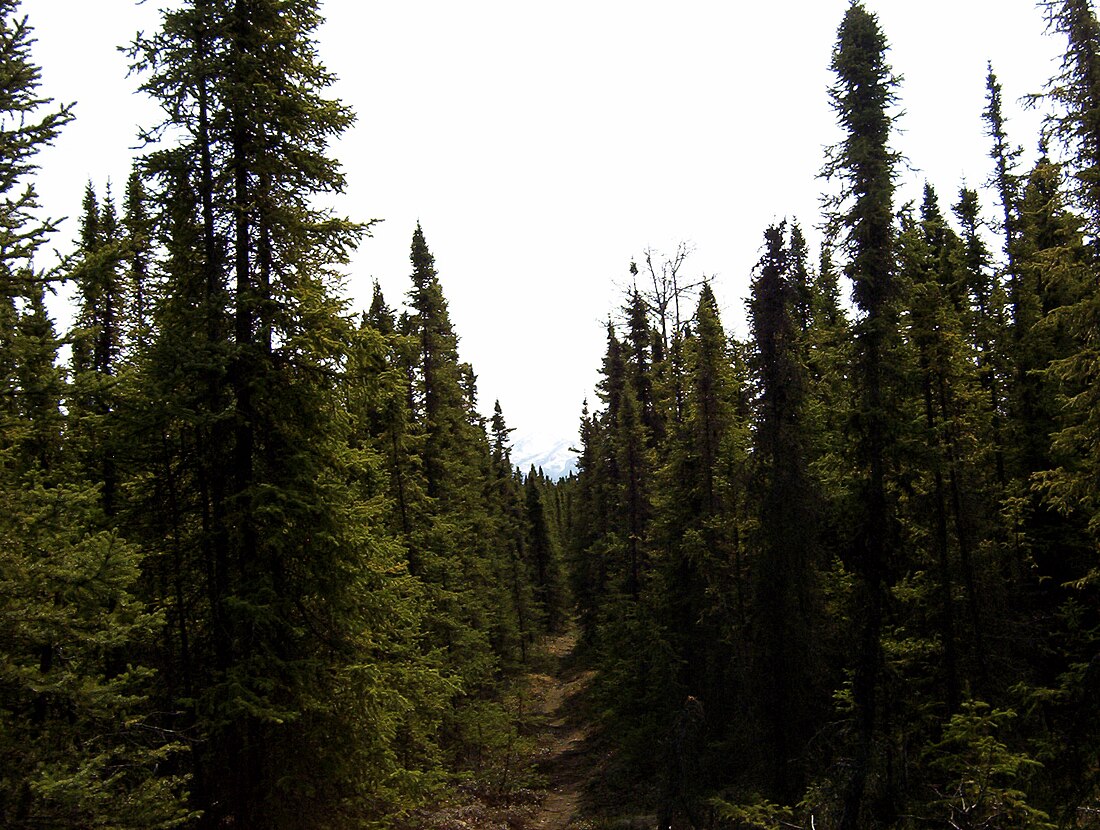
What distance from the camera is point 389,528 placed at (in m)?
21.9

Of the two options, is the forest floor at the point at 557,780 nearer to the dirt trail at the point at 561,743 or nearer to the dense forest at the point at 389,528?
the dirt trail at the point at 561,743

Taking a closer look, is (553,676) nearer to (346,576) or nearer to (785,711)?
(785,711)

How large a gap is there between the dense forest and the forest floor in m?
1.33

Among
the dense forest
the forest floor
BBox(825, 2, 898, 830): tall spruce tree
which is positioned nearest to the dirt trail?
the forest floor

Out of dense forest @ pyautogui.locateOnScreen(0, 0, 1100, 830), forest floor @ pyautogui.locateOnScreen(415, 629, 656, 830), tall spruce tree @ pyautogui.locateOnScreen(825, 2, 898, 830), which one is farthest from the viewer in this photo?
forest floor @ pyautogui.locateOnScreen(415, 629, 656, 830)

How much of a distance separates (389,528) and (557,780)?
1414 cm

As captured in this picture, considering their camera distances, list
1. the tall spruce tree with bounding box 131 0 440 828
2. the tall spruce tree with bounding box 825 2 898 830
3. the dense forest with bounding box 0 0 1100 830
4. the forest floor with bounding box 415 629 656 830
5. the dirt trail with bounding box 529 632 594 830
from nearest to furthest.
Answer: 1. the dense forest with bounding box 0 0 1100 830
2. the tall spruce tree with bounding box 131 0 440 828
3. the tall spruce tree with bounding box 825 2 898 830
4. the forest floor with bounding box 415 629 656 830
5. the dirt trail with bounding box 529 632 594 830

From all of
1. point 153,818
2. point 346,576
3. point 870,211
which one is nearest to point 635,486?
point 870,211

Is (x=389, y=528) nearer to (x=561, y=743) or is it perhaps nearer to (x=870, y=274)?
(x=870, y=274)

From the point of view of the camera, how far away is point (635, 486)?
1276 inches

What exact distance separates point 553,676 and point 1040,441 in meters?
34.0

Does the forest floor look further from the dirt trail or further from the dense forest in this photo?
the dense forest

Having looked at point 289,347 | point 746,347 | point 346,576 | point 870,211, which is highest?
point 870,211

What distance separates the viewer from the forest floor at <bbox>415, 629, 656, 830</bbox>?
821 inches
